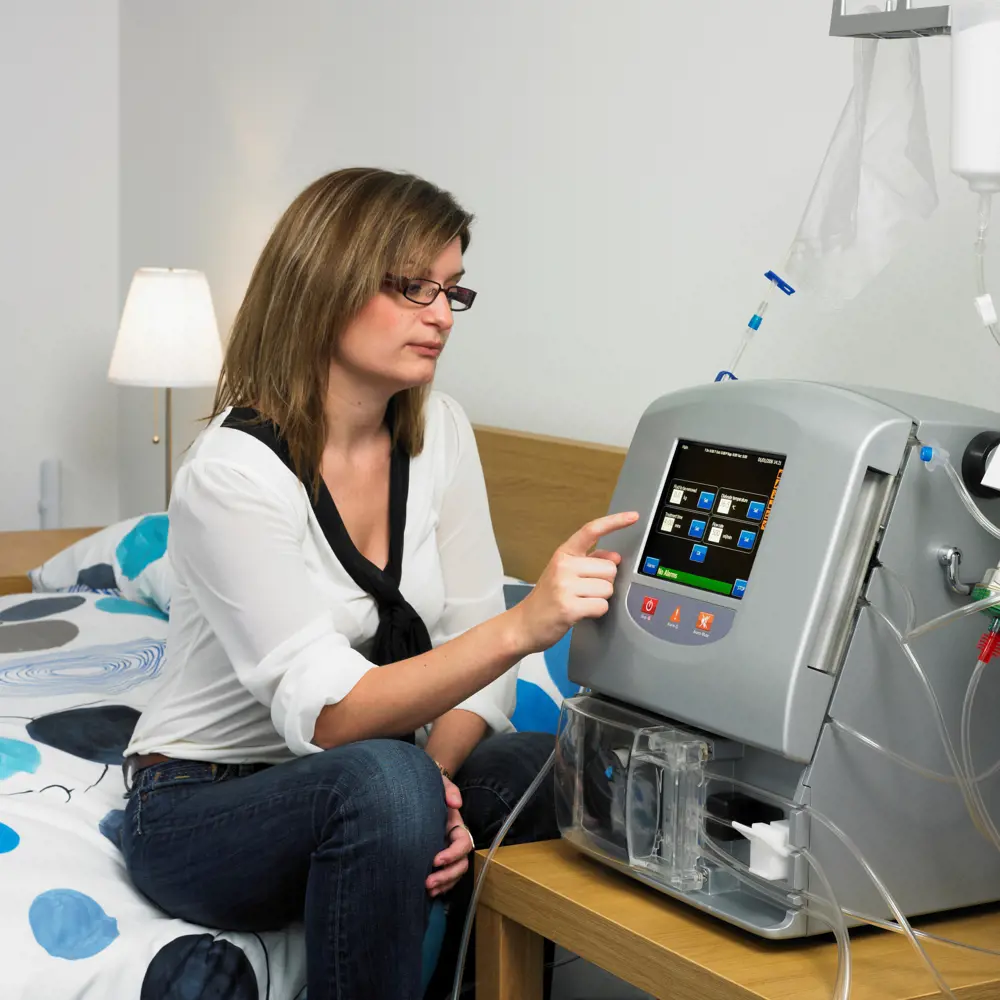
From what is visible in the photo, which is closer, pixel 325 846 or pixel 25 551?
pixel 325 846

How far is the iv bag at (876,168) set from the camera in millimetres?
1111

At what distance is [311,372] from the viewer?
4.19 ft

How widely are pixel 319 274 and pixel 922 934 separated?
0.77 meters

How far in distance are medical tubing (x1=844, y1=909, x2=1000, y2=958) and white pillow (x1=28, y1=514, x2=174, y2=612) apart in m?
1.43

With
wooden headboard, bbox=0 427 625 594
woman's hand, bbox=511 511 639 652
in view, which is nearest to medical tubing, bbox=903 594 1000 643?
woman's hand, bbox=511 511 639 652

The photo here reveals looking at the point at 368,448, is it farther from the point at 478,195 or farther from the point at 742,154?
the point at 478,195

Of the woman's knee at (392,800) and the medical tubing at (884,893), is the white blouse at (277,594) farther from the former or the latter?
the medical tubing at (884,893)

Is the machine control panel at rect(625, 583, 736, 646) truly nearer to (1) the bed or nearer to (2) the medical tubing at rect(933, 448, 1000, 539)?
(2) the medical tubing at rect(933, 448, 1000, 539)

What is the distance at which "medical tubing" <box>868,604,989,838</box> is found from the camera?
89cm

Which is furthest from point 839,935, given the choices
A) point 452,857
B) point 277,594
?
point 277,594

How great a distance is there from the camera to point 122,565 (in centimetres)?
226

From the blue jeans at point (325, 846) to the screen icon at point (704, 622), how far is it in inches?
11.8

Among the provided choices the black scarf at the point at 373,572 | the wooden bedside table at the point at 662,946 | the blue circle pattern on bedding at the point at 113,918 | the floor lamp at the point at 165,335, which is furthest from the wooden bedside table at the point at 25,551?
the wooden bedside table at the point at 662,946

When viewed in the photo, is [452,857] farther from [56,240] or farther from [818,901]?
[56,240]
